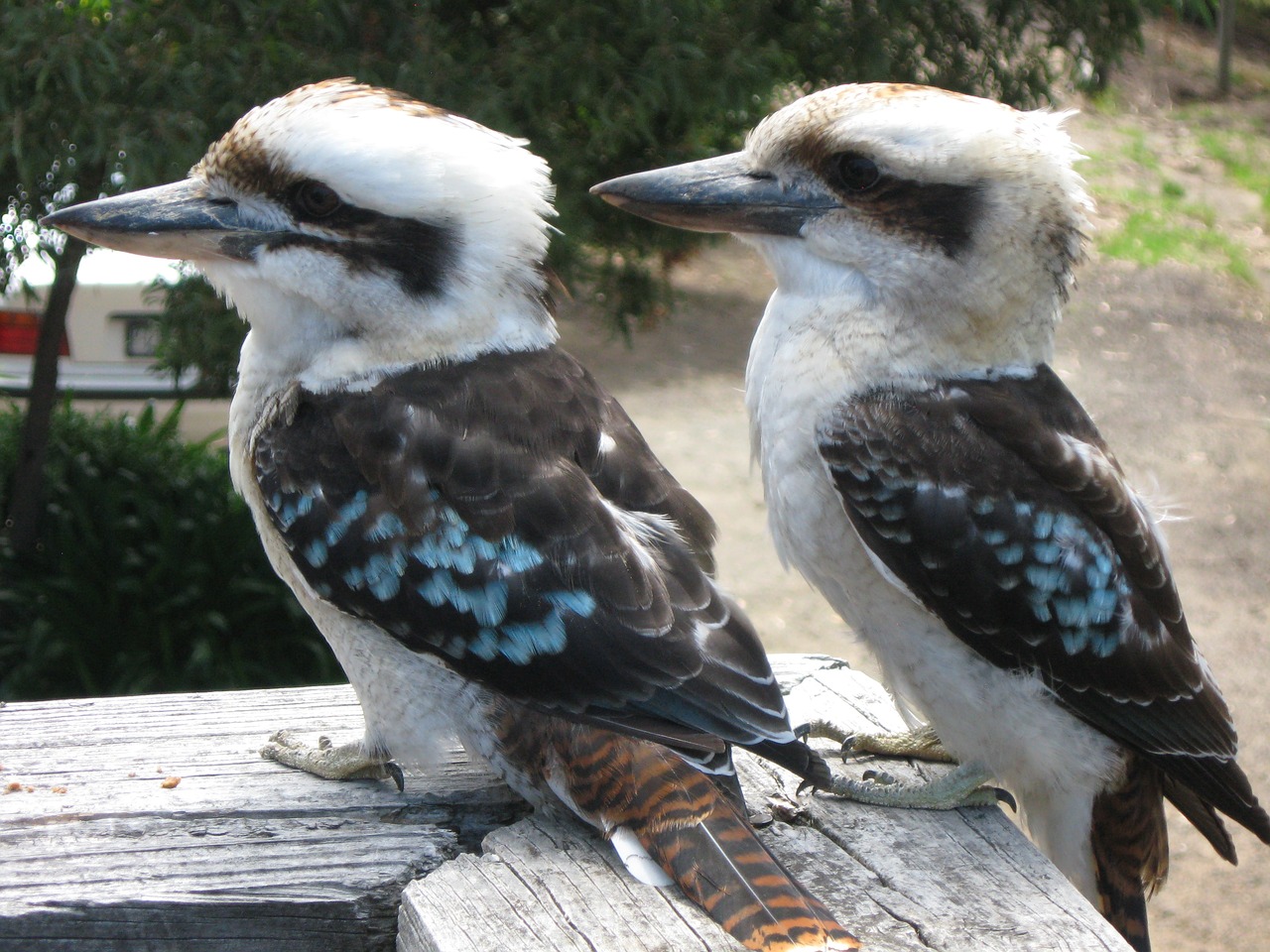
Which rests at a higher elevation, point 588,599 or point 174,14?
point 174,14

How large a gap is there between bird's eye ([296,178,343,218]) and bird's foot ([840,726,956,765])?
43.5 inches

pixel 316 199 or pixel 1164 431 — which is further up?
pixel 316 199

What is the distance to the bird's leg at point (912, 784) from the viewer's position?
199cm

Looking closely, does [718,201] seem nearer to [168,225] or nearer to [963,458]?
[963,458]

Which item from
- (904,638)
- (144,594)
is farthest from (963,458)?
(144,594)

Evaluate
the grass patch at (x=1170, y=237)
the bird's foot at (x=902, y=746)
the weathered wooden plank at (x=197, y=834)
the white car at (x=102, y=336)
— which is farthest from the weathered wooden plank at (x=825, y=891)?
the grass patch at (x=1170, y=237)

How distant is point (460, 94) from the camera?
12.1 ft

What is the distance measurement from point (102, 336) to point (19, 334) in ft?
1.06

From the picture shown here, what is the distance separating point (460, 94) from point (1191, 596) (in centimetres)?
456

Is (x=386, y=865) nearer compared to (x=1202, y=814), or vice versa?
(x=386, y=865)

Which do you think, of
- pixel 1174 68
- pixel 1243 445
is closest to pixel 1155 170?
pixel 1174 68

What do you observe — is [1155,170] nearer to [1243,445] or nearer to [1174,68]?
[1174,68]

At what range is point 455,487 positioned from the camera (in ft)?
6.34

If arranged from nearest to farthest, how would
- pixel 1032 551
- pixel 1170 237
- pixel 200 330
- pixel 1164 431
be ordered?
pixel 1032 551
pixel 200 330
pixel 1164 431
pixel 1170 237
